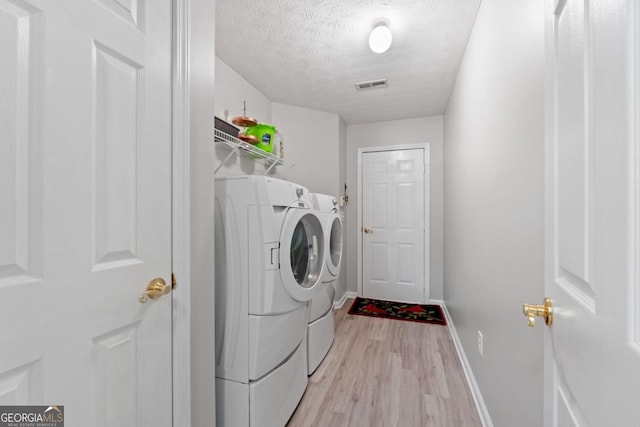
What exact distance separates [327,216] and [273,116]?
1.58 metres

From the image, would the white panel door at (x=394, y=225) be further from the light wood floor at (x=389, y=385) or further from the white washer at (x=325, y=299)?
the white washer at (x=325, y=299)

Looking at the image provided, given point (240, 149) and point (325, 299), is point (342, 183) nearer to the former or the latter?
point (240, 149)

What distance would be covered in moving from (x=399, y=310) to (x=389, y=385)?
1.41 metres

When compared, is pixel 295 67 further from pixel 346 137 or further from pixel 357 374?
pixel 357 374

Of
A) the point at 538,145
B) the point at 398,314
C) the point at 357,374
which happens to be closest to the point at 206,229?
the point at 538,145

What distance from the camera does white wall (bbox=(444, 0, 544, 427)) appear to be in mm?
884

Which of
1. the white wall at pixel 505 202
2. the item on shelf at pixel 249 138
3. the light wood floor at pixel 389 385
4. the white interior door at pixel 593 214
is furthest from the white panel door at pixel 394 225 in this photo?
the white interior door at pixel 593 214

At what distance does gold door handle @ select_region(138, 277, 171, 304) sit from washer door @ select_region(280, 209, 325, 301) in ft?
1.78

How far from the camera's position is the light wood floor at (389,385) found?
1439 mm

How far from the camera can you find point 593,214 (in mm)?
415

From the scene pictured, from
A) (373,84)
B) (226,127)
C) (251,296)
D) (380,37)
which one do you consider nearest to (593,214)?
(251,296)

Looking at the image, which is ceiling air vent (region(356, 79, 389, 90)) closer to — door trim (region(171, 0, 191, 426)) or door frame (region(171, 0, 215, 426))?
door frame (region(171, 0, 215, 426))

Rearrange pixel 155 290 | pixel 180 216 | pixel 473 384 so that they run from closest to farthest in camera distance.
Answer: pixel 155 290, pixel 180 216, pixel 473 384

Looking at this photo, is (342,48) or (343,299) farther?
(343,299)
